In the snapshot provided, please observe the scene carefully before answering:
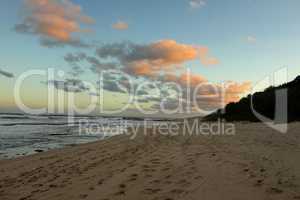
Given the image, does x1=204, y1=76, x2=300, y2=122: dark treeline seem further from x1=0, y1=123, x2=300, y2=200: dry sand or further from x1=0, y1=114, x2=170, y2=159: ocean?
x1=0, y1=123, x2=300, y2=200: dry sand

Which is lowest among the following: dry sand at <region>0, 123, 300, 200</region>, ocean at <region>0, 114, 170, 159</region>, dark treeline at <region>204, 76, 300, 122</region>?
ocean at <region>0, 114, 170, 159</region>

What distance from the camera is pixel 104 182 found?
5812 mm

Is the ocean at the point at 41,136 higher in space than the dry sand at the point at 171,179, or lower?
lower

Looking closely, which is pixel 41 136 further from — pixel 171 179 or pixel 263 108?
pixel 263 108

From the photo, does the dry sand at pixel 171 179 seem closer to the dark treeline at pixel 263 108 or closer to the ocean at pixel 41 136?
the ocean at pixel 41 136

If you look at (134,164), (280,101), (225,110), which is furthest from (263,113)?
(134,164)

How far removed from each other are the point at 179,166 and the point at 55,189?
118 inches

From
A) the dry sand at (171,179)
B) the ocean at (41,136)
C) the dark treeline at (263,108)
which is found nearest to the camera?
the dry sand at (171,179)

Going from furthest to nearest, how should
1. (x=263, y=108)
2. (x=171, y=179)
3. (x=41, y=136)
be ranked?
(x=263, y=108)
(x=41, y=136)
(x=171, y=179)

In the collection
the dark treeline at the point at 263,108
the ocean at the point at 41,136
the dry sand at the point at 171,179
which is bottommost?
the ocean at the point at 41,136

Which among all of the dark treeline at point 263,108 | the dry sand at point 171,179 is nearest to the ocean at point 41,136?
the dry sand at point 171,179

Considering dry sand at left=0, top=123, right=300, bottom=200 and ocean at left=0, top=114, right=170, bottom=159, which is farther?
ocean at left=0, top=114, right=170, bottom=159

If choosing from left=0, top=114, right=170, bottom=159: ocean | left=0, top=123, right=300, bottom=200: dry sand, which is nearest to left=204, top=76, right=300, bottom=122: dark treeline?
left=0, top=114, right=170, bottom=159: ocean

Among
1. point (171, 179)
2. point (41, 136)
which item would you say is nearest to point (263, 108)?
point (41, 136)
